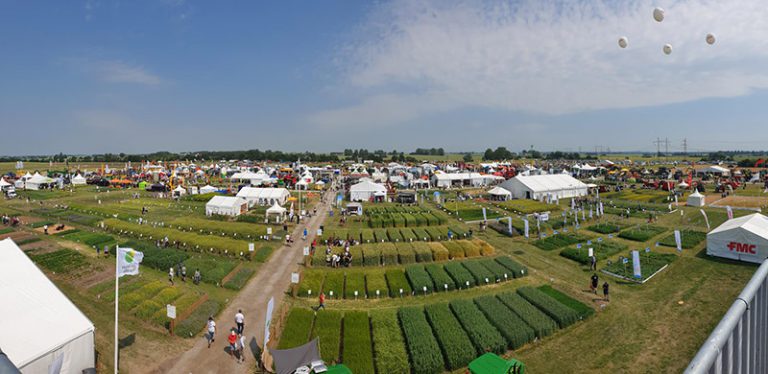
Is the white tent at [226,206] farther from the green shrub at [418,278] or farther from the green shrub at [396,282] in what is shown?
the green shrub at [418,278]

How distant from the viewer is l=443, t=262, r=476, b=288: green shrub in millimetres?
25545

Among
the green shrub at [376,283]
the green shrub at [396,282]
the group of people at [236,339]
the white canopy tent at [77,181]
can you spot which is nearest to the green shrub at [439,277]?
the green shrub at [396,282]

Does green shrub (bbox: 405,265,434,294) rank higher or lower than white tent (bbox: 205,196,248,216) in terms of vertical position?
lower

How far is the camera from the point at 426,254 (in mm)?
31078

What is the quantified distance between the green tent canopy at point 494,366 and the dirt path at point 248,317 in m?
9.55

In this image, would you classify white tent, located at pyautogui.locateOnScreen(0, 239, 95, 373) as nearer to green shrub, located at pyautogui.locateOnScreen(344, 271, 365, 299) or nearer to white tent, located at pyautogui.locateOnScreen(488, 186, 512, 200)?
green shrub, located at pyautogui.locateOnScreen(344, 271, 365, 299)

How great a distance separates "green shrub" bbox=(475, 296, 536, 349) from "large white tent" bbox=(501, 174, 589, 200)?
146ft

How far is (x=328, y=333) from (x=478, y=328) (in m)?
7.30

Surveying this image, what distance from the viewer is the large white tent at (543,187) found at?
63.5 meters

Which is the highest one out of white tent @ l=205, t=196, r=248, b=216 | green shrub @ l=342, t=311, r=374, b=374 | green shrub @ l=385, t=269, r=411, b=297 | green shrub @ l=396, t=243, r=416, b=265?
white tent @ l=205, t=196, r=248, b=216

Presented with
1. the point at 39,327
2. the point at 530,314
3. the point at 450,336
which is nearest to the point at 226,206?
the point at 39,327

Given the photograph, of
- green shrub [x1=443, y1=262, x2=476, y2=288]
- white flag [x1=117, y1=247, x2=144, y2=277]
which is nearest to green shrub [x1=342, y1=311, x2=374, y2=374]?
green shrub [x1=443, y1=262, x2=476, y2=288]

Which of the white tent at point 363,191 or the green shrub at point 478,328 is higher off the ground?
the white tent at point 363,191

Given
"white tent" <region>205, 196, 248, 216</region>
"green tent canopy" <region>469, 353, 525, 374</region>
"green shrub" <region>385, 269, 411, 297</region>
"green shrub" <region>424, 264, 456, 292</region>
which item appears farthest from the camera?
"white tent" <region>205, 196, 248, 216</region>
